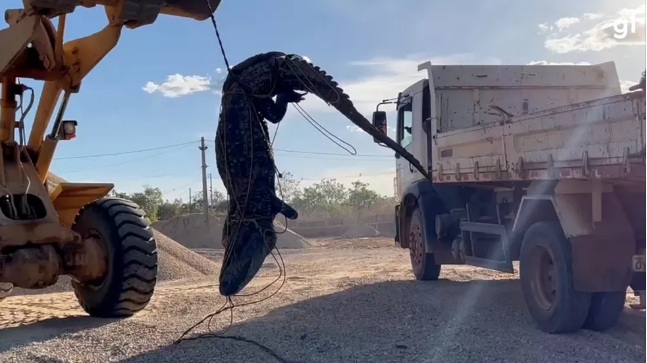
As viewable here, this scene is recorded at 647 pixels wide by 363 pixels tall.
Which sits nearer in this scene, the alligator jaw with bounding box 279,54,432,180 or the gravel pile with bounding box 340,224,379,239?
the alligator jaw with bounding box 279,54,432,180

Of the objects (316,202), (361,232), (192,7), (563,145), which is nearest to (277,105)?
(192,7)

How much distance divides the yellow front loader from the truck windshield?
4.93m

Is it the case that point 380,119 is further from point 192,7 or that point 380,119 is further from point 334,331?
point 192,7

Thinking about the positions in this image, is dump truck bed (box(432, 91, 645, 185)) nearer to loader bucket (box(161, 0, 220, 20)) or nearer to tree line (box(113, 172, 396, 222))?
loader bucket (box(161, 0, 220, 20))

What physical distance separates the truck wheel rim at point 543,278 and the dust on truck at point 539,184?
11 mm

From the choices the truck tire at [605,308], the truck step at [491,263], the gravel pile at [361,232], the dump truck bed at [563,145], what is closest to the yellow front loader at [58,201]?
the dump truck bed at [563,145]

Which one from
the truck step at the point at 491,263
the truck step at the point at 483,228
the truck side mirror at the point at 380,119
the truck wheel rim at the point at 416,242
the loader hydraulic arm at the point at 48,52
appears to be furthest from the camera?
the truck wheel rim at the point at 416,242

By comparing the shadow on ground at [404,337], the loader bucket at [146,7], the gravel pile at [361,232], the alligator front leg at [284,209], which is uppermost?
the loader bucket at [146,7]

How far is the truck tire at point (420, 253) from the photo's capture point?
11.5m

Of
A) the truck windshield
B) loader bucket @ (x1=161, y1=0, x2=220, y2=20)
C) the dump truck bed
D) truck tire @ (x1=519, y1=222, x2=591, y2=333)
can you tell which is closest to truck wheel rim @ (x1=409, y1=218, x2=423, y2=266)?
the truck windshield

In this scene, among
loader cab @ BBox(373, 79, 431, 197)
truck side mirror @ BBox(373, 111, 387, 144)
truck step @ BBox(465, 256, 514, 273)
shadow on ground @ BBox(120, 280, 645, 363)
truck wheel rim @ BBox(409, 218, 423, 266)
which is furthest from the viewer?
truck wheel rim @ BBox(409, 218, 423, 266)

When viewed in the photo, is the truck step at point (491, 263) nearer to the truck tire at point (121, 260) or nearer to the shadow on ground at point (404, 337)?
the shadow on ground at point (404, 337)

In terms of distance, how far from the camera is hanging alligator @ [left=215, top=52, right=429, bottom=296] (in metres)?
6.14

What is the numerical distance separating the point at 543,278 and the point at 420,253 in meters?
4.21
